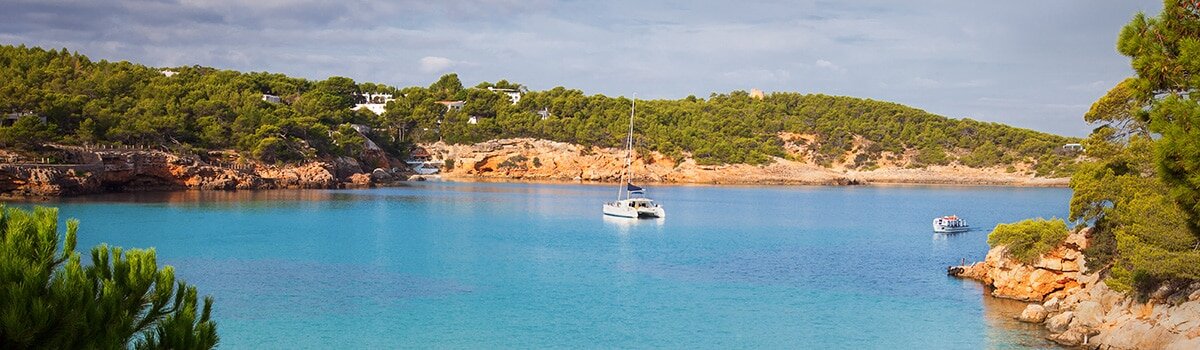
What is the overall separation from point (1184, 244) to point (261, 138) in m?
53.7

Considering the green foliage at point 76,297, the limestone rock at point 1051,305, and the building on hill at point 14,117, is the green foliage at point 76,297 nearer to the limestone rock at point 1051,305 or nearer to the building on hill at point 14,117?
the limestone rock at point 1051,305

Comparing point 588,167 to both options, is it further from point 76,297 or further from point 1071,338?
point 76,297

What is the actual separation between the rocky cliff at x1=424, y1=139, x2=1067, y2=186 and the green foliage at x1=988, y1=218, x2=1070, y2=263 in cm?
6056

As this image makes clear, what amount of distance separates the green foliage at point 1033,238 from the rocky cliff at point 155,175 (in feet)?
131

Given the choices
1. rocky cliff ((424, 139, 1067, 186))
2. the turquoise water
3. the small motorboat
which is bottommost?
the turquoise water

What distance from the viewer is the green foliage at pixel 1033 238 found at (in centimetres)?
2023

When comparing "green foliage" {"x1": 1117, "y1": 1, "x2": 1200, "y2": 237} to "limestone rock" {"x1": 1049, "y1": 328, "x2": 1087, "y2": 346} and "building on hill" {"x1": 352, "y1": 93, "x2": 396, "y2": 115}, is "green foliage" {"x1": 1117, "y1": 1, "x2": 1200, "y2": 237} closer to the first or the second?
"limestone rock" {"x1": 1049, "y1": 328, "x2": 1087, "y2": 346}

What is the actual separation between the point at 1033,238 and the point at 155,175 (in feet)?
153

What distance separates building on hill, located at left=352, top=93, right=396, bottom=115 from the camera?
286ft

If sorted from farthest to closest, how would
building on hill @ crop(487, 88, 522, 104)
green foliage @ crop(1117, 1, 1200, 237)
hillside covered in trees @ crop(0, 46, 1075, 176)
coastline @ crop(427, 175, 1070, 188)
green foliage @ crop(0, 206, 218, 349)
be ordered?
building on hill @ crop(487, 88, 522, 104) < coastline @ crop(427, 175, 1070, 188) < hillside covered in trees @ crop(0, 46, 1075, 176) < green foliage @ crop(1117, 1, 1200, 237) < green foliage @ crop(0, 206, 218, 349)

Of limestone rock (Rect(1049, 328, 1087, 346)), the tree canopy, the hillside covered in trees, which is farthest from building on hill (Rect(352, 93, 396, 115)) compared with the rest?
limestone rock (Rect(1049, 328, 1087, 346))

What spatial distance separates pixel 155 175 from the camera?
51.3m

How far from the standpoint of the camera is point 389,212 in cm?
4309

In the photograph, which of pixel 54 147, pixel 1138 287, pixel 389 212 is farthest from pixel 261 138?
pixel 1138 287
